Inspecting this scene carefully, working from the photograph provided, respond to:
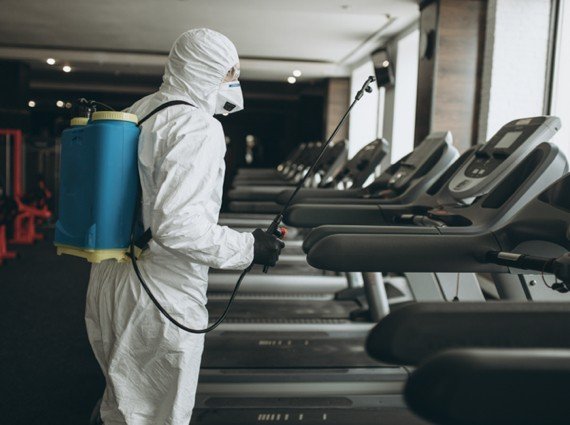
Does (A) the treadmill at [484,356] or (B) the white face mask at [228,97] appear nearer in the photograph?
(A) the treadmill at [484,356]

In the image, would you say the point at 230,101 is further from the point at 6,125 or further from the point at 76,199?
the point at 6,125

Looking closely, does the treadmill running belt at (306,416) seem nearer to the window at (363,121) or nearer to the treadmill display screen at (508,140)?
the treadmill display screen at (508,140)

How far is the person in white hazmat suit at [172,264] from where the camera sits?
5.69ft

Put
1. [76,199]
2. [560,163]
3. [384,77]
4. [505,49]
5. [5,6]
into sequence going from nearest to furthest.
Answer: [76,199]
[560,163]
[505,49]
[5,6]
[384,77]

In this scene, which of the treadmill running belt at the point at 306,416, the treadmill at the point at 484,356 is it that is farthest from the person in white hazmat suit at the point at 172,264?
the treadmill at the point at 484,356

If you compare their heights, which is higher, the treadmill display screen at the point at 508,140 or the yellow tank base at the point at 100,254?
the treadmill display screen at the point at 508,140

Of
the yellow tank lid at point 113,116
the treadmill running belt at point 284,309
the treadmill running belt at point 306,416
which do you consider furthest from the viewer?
the treadmill running belt at point 284,309

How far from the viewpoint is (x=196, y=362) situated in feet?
6.26

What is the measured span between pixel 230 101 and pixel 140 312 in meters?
0.68

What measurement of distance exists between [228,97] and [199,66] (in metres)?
0.18

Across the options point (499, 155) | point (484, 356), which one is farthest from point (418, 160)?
point (484, 356)

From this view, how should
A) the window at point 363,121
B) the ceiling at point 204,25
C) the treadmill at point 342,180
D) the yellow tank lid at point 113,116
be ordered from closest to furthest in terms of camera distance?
the yellow tank lid at point 113,116 → the treadmill at point 342,180 → the ceiling at point 204,25 → the window at point 363,121

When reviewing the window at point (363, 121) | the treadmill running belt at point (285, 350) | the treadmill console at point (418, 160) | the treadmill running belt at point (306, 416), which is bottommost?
the window at point (363, 121)

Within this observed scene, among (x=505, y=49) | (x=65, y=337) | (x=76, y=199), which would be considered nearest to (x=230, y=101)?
(x=76, y=199)
